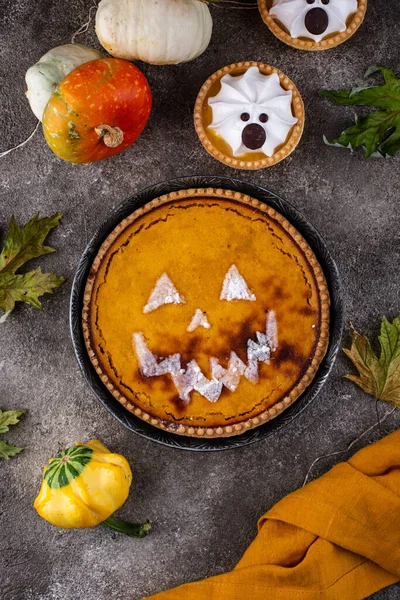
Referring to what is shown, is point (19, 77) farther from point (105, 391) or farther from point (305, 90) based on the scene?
point (105, 391)

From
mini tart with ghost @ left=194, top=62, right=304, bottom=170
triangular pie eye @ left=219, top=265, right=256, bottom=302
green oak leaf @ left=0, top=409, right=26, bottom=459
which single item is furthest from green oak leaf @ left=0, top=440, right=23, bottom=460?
mini tart with ghost @ left=194, top=62, right=304, bottom=170

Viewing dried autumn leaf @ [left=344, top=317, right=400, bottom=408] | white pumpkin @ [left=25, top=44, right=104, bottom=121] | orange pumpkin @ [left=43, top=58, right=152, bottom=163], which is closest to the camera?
orange pumpkin @ [left=43, top=58, right=152, bottom=163]

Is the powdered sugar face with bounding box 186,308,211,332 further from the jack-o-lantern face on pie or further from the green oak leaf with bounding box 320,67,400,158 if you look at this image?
the green oak leaf with bounding box 320,67,400,158

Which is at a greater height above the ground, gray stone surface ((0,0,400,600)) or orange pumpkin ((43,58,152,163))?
orange pumpkin ((43,58,152,163))

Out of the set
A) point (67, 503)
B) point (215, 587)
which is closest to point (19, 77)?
point (67, 503)

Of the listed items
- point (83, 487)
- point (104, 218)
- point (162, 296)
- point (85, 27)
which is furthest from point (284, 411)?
point (85, 27)

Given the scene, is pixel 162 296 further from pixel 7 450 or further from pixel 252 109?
pixel 7 450
